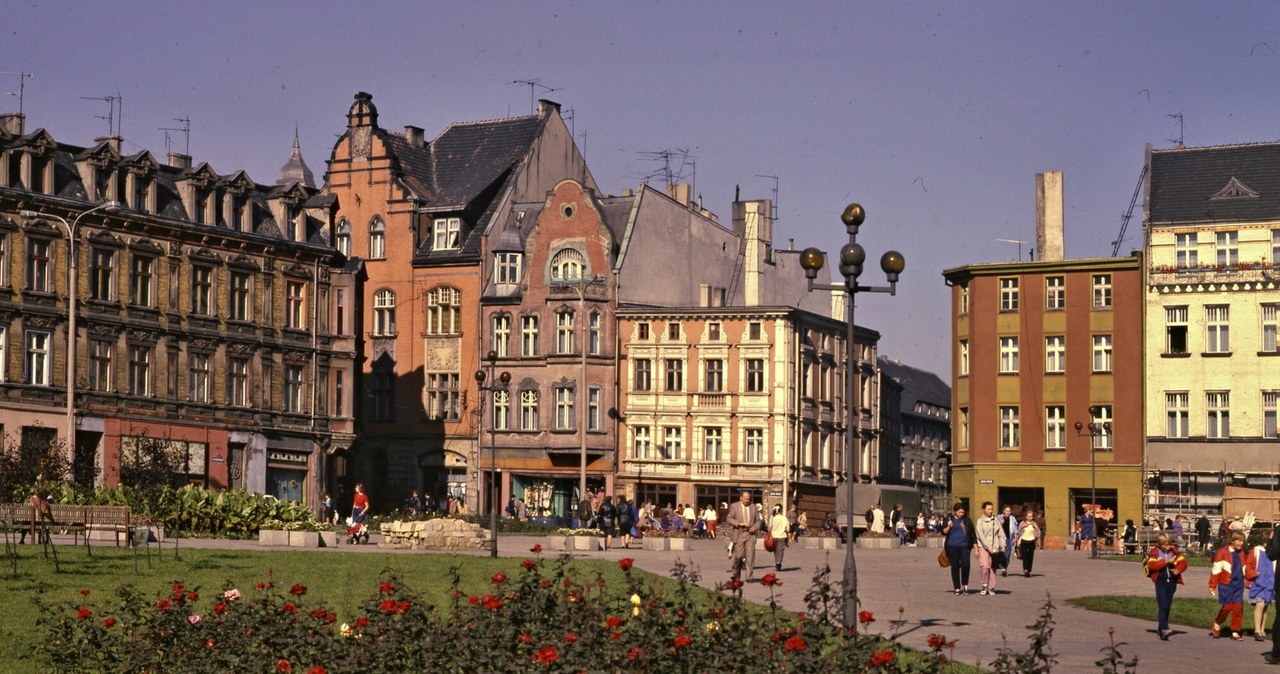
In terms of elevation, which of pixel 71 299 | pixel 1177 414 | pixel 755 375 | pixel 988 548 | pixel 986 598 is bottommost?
pixel 986 598

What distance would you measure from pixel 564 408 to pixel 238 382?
17.7m

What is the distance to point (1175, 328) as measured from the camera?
272 feet

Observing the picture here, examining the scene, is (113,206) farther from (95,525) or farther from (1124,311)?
(1124,311)

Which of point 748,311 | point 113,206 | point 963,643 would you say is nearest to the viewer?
point 963,643

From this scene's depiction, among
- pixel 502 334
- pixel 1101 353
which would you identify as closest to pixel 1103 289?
pixel 1101 353

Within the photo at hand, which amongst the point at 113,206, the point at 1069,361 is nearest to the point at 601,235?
the point at 1069,361

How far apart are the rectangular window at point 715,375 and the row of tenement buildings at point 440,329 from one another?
0.18m

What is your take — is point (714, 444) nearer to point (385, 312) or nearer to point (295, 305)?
point (385, 312)

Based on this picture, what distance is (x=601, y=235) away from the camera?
295 feet

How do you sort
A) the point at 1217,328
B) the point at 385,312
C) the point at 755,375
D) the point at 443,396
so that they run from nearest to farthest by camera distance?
the point at 1217,328, the point at 755,375, the point at 443,396, the point at 385,312

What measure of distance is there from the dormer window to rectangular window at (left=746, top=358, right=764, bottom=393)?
15.0 m

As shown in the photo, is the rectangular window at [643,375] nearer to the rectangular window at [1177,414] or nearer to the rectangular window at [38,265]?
the rectangular window at [1177,414]

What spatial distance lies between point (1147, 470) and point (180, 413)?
38.0 meters

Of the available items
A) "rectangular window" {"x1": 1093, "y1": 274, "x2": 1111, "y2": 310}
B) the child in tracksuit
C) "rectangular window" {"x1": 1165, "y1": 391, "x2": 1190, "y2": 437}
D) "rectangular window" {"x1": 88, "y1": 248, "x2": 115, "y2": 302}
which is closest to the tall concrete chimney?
"rectangular window" {"x1": 1093, "y1": 274, "x2": 1111, "y2": 310}
